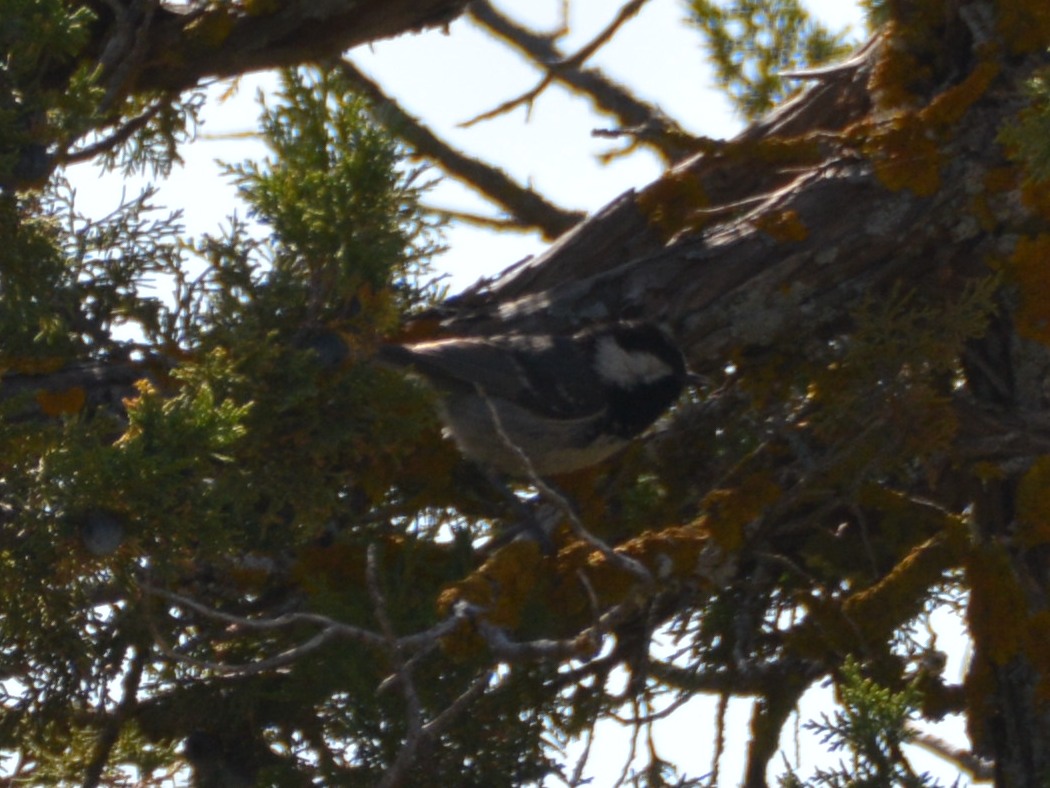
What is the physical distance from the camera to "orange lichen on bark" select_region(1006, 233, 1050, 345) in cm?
350

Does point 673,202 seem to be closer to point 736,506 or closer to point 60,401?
point 736,506

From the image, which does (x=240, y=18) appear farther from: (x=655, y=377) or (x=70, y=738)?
(x=70, y=738)

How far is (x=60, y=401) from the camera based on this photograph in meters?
2.99

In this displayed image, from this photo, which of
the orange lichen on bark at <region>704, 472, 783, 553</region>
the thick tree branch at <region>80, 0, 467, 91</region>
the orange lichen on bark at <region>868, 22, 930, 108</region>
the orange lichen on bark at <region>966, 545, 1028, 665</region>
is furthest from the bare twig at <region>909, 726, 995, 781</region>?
the thick tree branch at <region>80, 0, 467, 91</region>

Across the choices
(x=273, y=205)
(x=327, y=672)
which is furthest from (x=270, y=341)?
(x=327, y=672)

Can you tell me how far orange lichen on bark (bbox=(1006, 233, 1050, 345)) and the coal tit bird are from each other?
2.97 feet

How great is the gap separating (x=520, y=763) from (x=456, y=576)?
529mm

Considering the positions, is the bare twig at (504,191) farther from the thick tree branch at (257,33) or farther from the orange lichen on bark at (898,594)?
the orange lichen on bark at (898,594)

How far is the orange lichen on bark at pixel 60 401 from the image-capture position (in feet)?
9.77

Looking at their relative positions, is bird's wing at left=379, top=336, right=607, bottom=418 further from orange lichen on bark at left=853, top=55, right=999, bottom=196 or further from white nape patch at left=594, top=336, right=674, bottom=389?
orange lichen on bark at left=853, top=55, right=999, bottom=196

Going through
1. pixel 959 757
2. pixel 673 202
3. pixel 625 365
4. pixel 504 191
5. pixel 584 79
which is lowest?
pixel 959 757

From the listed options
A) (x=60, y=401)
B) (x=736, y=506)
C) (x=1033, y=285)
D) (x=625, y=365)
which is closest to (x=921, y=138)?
(x=1033, y=285)

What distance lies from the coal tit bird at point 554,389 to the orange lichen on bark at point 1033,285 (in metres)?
0.90

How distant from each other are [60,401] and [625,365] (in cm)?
152
